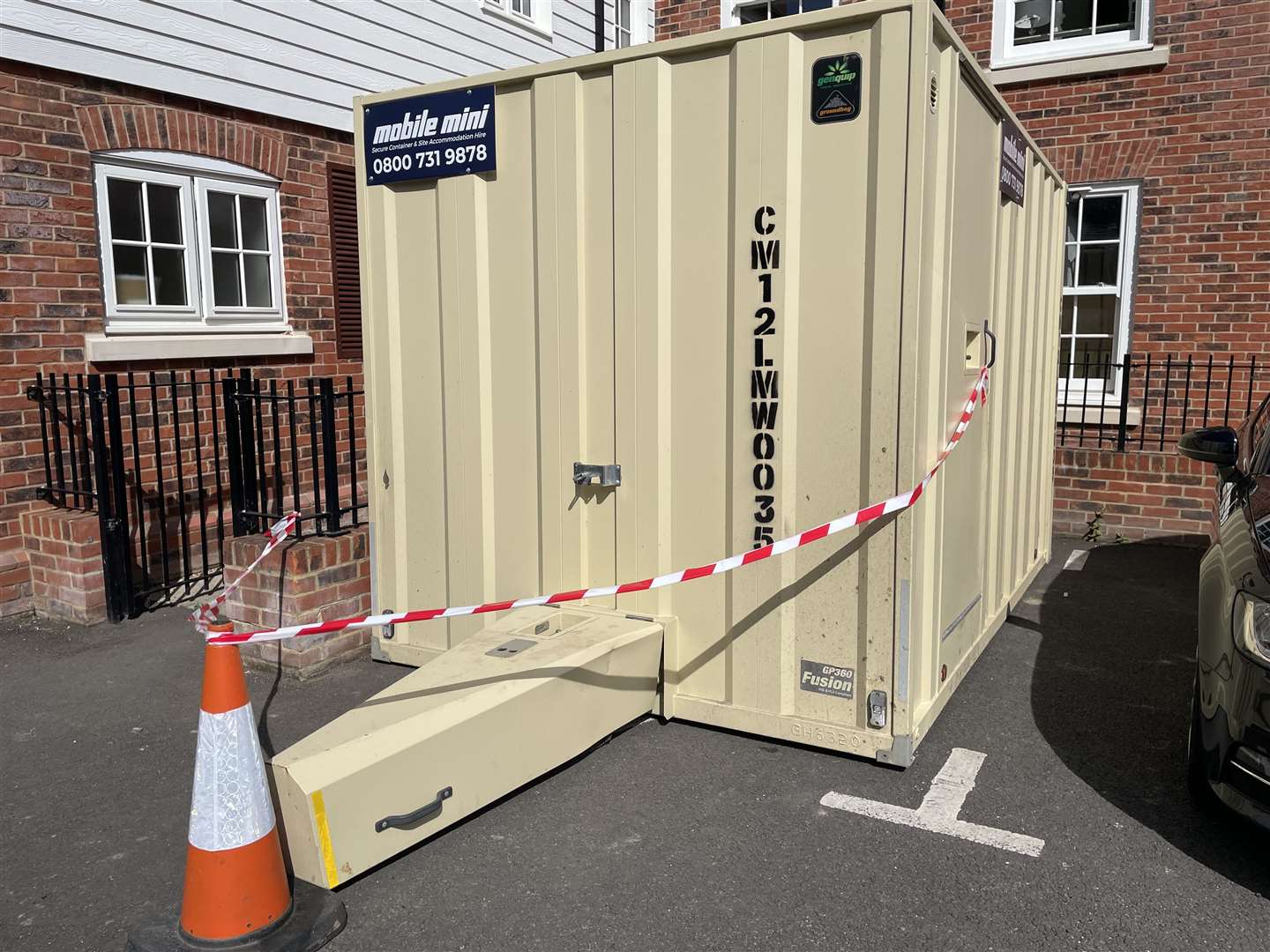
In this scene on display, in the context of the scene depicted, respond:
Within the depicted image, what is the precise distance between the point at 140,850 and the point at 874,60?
13.1ft

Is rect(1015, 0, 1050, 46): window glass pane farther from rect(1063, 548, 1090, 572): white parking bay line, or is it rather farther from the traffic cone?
the traffic cone

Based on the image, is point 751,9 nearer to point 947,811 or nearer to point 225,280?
point 225,280

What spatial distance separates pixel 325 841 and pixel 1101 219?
31.0 ft

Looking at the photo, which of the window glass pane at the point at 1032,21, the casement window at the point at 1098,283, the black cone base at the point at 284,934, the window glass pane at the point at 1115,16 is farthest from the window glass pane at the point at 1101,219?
the black cone base at the point at 284,934

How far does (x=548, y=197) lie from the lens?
177 inches

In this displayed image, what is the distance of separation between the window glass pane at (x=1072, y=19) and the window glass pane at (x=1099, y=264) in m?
2.14

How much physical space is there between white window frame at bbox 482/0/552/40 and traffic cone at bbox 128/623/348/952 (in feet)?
30.8

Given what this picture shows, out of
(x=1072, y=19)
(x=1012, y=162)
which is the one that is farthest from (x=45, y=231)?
(x=1072, y=19)

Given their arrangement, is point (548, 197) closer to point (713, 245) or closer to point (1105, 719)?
point (713, 245)

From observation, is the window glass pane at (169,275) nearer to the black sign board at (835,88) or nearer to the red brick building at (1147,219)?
the black sign board at (835,88)

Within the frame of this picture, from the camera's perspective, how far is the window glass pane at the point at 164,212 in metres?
7.19

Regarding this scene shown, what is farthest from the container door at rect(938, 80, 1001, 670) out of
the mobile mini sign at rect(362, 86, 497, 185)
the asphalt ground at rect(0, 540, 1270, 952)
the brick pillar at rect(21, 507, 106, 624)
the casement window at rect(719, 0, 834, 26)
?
the casement window at rect(719, 0, 834, 26)

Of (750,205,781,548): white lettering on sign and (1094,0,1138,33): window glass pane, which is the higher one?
(1094,0,1138,33): window glass pane

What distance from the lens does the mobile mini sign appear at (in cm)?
466
